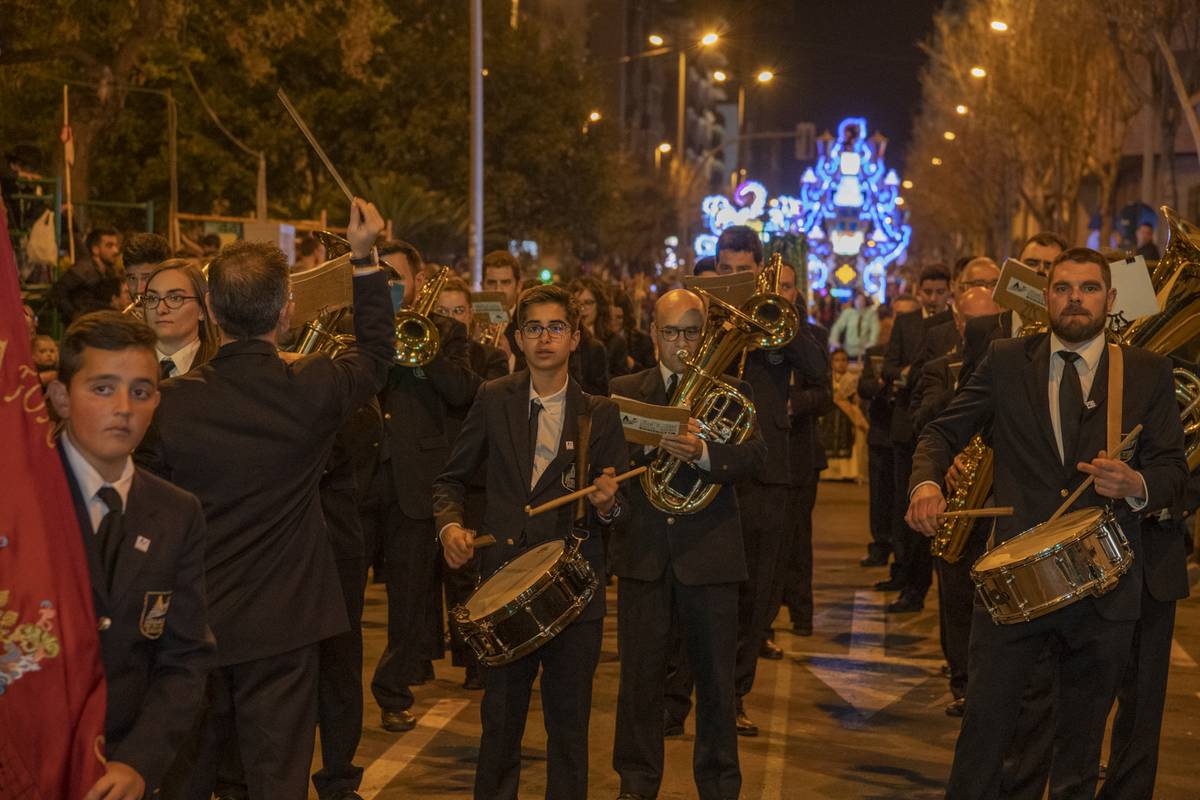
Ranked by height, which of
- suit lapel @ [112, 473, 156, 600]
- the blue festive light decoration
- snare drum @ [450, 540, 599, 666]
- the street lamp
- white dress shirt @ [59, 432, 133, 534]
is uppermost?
the street lamp

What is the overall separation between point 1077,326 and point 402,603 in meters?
3.83

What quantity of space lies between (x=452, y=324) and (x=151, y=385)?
4.54 m

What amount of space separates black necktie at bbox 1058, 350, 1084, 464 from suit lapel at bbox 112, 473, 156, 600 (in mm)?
3393

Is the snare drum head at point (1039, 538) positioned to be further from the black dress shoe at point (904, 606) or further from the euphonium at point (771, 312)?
the black dress shoe at point (904, 606)

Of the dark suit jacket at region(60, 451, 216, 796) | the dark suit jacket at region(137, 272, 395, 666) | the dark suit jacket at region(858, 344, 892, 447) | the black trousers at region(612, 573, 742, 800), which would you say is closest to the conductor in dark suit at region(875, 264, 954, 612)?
the dark suit jacket at region(858, 344, 892, 447)

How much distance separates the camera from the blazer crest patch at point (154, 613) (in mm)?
4035

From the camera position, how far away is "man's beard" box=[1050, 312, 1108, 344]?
6.11m

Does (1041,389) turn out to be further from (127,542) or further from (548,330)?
(127,542)

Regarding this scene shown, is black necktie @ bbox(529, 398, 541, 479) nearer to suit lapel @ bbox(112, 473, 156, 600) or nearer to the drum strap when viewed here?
the drum strap

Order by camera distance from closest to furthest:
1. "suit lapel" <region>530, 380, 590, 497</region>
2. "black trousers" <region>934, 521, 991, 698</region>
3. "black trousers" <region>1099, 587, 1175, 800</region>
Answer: "suit lapel" <region>530, 380, 590, 497</region> → "black trousers" <region>1099, 587, 1175, 800</region> → "black trousers" <region>934, 521, 991, 698</region>

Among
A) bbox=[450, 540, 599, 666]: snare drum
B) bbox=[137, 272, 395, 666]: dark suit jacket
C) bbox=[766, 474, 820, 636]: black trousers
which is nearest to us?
bbox=[137, 272, 395, 666]: dark suit jacket

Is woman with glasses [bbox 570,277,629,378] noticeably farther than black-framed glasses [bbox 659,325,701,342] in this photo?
Yes

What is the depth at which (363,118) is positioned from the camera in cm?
3603

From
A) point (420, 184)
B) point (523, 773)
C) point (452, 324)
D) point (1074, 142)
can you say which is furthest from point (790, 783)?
point (1074, 142)
